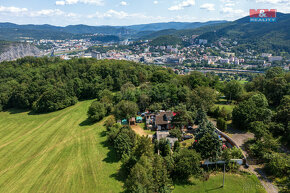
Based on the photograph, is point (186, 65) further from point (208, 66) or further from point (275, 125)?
point (275, 125)

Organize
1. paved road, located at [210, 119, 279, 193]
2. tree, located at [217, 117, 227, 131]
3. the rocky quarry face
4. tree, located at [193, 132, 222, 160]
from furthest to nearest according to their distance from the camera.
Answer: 1. the rocky quarry face
2. tree, located at [217, 117, 227, 131]
3. tree, located at [193, 132, 222, 160]
4. paved road, located at [210, 119, 279, 193]

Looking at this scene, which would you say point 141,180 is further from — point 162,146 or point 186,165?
point 162,146

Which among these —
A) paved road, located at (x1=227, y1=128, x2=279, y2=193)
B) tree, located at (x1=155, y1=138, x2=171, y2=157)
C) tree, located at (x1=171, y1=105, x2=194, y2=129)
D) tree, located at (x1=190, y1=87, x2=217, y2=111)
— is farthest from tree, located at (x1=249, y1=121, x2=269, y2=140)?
tree, located at (x1=155, y1=138, x2=171, y2=157)

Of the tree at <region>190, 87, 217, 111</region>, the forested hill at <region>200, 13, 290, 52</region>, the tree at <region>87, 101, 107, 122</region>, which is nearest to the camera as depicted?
the tree at <region>190, 87, 217, 111</region>

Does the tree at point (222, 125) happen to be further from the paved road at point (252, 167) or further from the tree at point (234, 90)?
the tree at point (234, 90)

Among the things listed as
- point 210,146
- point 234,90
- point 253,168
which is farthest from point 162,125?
point 234,90

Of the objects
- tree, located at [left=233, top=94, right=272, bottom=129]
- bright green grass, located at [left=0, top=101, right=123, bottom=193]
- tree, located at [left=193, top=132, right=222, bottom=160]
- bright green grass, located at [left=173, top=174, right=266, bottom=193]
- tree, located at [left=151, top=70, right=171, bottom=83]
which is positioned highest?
tree, located at [left=151, top=70, right=171, bottom=83]

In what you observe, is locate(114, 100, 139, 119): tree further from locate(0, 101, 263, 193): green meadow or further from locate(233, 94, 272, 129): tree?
locate(233, 94, 272, 129): tree
